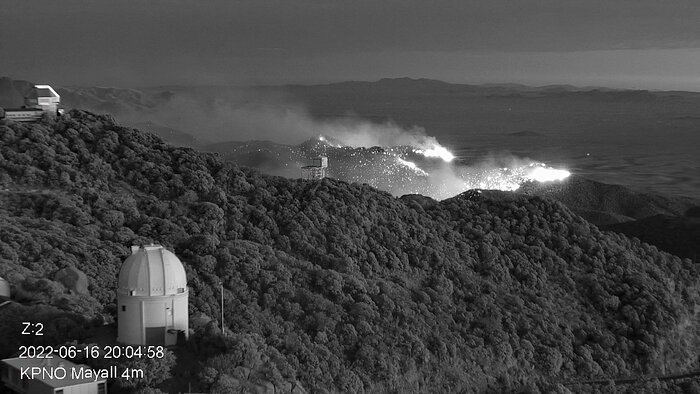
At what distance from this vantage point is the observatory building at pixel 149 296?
28500 millimetres

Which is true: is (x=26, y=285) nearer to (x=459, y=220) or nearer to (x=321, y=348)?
(x=321, y=348)

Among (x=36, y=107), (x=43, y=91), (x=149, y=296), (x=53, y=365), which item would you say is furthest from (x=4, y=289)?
(x=43, y=91)

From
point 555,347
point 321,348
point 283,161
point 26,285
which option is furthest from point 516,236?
point 283,161

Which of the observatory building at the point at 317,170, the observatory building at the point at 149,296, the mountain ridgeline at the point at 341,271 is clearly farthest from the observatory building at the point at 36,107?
the observatory building at the point at 149,296

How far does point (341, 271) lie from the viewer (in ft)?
157

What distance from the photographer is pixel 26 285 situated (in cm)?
3572

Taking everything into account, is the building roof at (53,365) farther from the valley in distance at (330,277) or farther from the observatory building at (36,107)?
the observatory building at (36,107)

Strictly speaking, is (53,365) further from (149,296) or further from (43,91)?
(43,91)

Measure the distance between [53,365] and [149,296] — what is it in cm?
310

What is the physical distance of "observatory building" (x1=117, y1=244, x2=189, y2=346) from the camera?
28.5 meters

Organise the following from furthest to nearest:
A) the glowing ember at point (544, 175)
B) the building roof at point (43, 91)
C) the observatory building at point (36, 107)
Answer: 1. the glowing ember at point (544, 175)
2. the building roof at point (43, 91)
3. the observatory building at point (36, 107)

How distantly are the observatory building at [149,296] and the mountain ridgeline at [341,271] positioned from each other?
1438 millimetres

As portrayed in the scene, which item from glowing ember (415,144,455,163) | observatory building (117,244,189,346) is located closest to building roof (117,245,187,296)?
observatory building (117,244,189,346)

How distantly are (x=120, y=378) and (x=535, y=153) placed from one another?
15960 cm
